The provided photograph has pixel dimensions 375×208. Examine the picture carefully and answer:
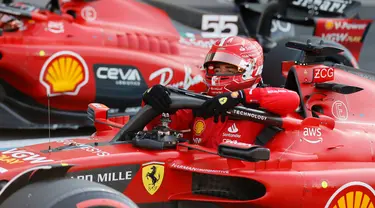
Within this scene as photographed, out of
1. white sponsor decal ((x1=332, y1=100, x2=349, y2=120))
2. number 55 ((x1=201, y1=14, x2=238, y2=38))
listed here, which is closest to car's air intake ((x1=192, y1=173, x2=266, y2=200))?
white sponsor decal ((x1=332, y1=100, x2=349, y2=120))

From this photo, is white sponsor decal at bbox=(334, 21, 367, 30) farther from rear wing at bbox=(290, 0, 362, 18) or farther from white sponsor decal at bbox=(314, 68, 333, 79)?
white sponsor decal at bbox=(314, 68, 333, 79)

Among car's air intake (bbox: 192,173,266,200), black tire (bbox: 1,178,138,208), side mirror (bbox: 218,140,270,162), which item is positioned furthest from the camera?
car's air intake (bbox: 192,173,266,200)

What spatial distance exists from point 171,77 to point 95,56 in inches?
35.4

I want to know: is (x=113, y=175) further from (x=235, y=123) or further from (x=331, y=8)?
(x=331, y=8)

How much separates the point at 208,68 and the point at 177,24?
4290mm

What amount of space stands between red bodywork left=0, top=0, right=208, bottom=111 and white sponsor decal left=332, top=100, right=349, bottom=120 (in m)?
3.26

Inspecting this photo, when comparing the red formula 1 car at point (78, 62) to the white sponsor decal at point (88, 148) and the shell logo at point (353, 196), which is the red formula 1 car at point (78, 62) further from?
the shell logo at point (353, 196)

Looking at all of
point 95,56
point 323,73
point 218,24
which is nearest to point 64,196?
point 323,73

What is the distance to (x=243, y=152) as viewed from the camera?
13.7 feet

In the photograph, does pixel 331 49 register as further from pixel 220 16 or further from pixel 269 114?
pixel 220 16

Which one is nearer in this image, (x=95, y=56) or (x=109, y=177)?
(x=109, y=177)

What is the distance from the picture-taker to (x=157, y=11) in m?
9.27

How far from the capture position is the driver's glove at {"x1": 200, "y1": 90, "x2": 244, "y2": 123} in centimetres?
459

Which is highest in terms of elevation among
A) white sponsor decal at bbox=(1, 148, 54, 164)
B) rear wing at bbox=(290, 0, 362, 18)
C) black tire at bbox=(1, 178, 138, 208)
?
rear wing at bbox=(290, 0, 362, 18)
